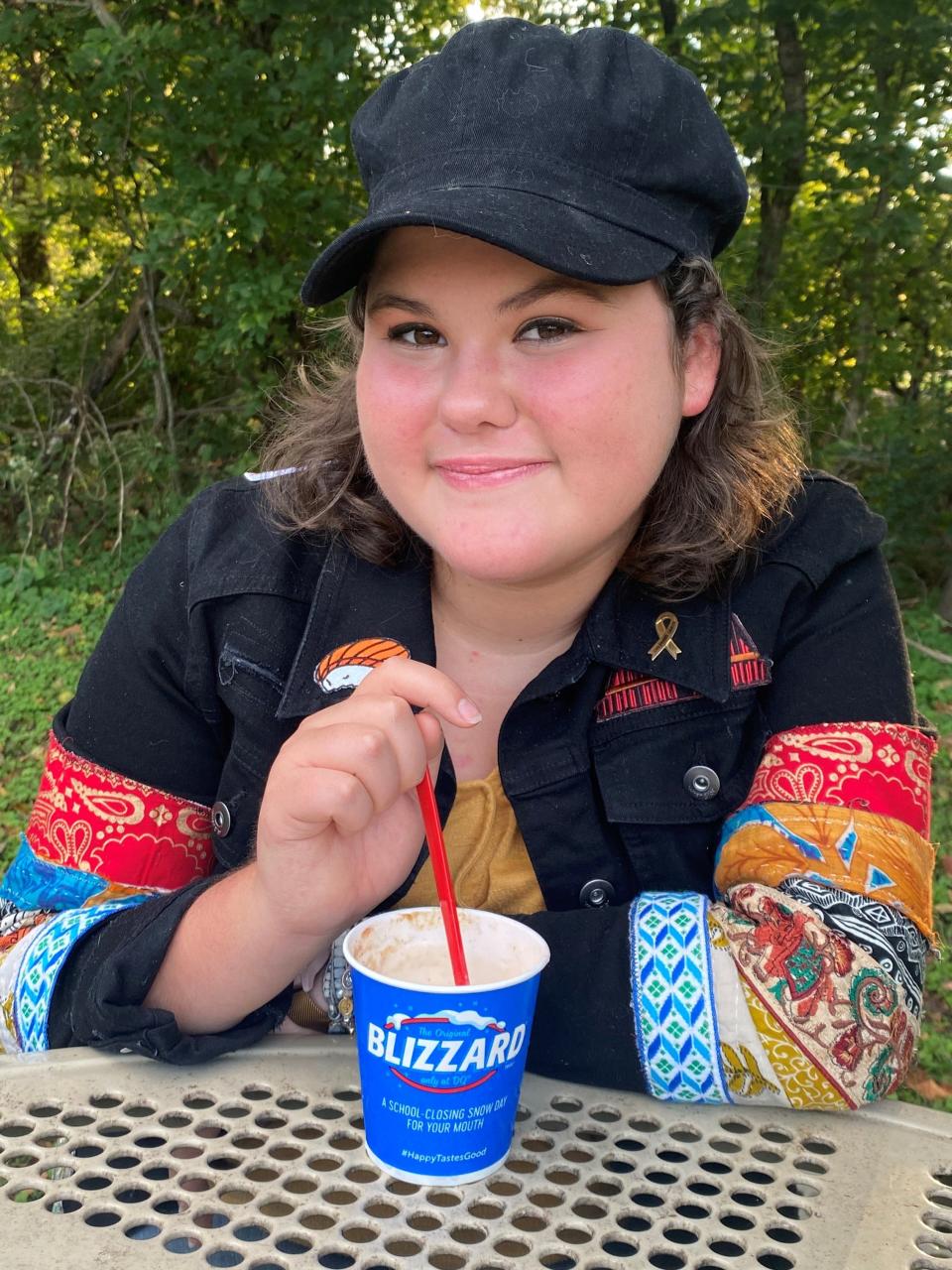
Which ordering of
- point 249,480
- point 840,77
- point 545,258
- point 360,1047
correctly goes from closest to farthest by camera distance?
point 360,1047 → point 545,258 → point 249,480 → point 840,77

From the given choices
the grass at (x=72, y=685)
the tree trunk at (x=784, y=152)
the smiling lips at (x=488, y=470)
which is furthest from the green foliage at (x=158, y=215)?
the smiling lips at (x=488, y=470)

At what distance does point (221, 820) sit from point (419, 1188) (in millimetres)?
732

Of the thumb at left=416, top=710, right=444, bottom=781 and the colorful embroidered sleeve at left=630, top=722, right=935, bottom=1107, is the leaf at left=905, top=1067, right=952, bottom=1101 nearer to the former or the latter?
the colorful embroidered sleeve at left=630, top=722, right=935, bottom=1107

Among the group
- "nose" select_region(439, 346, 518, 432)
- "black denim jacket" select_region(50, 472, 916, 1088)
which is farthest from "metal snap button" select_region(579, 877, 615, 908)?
"nose" select_region(439, 346, 518, 432)

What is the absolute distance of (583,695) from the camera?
170 cm

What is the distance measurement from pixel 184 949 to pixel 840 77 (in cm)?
467

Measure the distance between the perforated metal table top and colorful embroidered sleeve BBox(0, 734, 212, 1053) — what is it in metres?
0.33

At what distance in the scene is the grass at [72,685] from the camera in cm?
283

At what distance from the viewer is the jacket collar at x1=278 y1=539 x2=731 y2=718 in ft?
5.48

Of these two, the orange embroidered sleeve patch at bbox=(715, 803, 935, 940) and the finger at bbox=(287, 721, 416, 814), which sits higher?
the finger at bbox=(287, 721, 416, 814)

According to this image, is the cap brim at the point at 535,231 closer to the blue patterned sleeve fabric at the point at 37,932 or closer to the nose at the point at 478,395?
the nose at the point at 478,395

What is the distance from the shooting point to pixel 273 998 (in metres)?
1.42

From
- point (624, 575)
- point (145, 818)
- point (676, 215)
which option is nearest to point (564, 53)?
point (676, 215)

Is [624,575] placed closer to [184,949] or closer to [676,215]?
[676,215]
